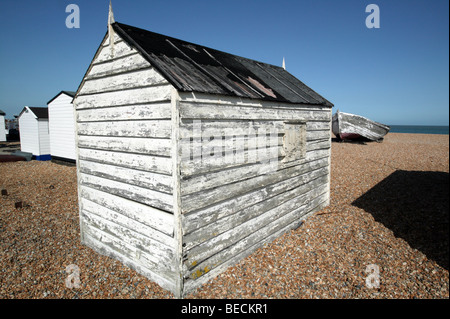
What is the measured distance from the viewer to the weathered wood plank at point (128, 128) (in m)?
3.92

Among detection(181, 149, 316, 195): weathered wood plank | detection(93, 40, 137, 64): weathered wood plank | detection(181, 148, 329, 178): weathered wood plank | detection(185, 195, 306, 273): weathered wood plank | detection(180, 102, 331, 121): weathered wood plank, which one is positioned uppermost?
detection(93, 40, 137, 64): weathered wood plank

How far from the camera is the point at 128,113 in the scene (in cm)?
447

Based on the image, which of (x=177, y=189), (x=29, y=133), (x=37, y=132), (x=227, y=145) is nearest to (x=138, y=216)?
(x=177, y=189)

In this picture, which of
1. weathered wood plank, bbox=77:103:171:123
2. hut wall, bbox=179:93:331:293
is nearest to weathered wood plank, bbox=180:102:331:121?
hut wall, bbox=179:93:331:293

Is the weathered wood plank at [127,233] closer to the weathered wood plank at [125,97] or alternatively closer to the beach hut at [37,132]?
the weathered wood plank at [125,97]

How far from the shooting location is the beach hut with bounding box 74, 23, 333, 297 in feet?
12.8

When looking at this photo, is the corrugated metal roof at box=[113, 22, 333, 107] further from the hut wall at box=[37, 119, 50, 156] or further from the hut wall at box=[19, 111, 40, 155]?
the hut wall at box=[19, 111, 40, 155]

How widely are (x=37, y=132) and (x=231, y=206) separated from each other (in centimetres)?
1868

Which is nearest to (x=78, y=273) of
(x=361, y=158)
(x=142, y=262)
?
(x=142, y=262)

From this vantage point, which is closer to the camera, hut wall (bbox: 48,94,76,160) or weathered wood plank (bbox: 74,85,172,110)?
weathered wood plank (bbox: 74,85,172,110)

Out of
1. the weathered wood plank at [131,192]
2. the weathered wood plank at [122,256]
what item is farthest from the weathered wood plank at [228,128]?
the weathered wood plank at [122,256]

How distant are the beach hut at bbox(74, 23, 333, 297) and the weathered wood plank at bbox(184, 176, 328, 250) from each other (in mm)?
21

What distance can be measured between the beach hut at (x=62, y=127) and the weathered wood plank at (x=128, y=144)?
11361 millimetres

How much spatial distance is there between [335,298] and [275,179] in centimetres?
247
